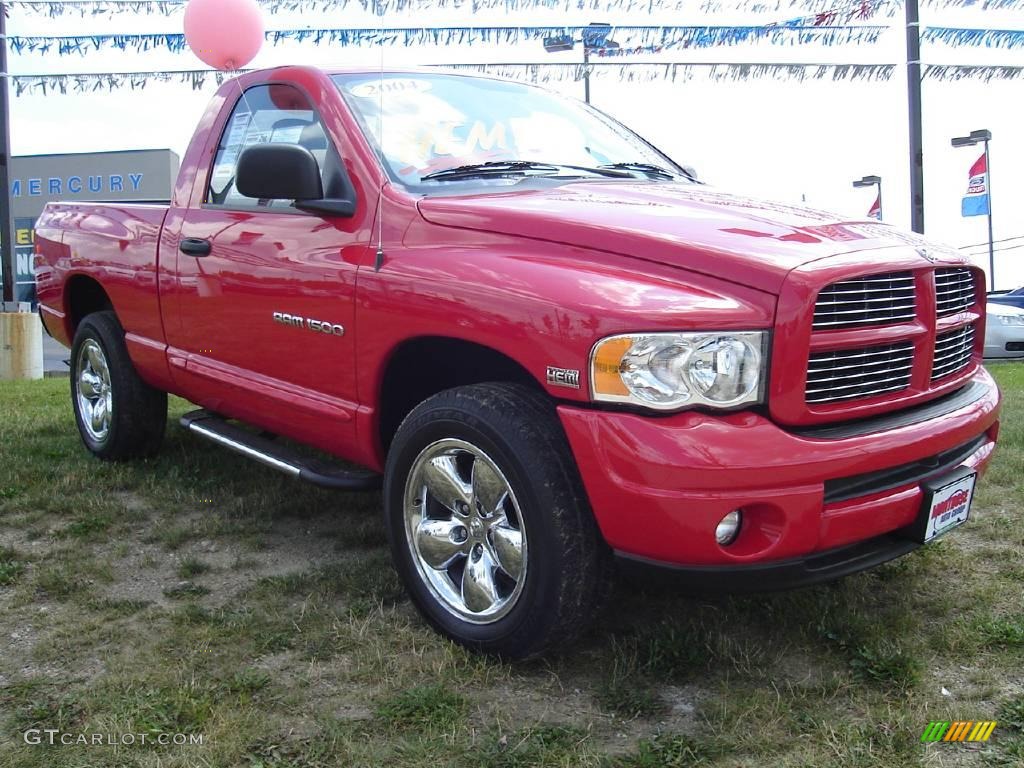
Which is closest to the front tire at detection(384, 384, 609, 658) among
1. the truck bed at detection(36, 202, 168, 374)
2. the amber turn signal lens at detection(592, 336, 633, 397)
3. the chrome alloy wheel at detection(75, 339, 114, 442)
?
the amber turn signal lens at detection(592, 336, 633, 397)

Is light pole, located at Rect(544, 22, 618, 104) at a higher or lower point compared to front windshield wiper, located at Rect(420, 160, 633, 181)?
higher

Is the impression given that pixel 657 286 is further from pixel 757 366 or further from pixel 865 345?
pixel 865 345

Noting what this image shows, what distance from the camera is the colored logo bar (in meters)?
2.49

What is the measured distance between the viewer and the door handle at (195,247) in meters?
4.05

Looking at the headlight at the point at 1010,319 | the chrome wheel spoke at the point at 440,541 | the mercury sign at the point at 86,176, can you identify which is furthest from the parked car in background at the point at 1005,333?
the mercury sign at the point at 86,176

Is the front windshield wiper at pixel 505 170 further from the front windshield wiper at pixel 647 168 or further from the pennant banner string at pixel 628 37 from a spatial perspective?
the pennant banner string at pixel 628 37

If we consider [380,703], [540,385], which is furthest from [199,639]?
[540,385]

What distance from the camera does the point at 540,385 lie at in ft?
9.53

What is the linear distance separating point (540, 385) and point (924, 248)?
4.19ft

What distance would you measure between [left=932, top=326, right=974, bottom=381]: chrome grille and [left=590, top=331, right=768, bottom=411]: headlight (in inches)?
31.3

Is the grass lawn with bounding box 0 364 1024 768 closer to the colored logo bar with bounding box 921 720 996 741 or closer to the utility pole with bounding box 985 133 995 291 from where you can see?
the colored logo bar with bounding box 921 720 996 741

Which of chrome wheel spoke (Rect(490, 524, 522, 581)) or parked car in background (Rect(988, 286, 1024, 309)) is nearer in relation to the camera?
chrome wheel spoke (Rect(490, 524, 522, 581))

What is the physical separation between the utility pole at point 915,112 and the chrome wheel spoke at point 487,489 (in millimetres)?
9029

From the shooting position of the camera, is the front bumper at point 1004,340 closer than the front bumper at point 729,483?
No
